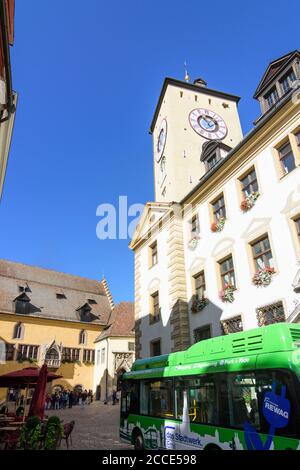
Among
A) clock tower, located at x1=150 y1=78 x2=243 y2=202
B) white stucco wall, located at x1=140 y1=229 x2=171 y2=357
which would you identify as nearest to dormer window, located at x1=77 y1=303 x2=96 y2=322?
clock tower, located at x1=150 y1=78 x2=243 y2=202

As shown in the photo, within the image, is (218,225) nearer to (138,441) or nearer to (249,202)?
(249,202)

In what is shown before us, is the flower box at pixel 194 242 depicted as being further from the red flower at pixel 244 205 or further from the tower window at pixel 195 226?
the red flower at pixel 244 205

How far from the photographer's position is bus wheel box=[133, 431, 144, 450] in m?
11.2

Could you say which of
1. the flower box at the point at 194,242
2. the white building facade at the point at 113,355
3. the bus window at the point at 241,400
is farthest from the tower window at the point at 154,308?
the white building facade at the point at 113,355

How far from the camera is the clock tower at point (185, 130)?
94.7ft

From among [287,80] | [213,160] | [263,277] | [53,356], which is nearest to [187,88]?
[213,160]

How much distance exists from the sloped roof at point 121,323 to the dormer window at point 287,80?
34505 mm

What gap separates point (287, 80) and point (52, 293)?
141ft

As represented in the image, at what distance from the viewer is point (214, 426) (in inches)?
327

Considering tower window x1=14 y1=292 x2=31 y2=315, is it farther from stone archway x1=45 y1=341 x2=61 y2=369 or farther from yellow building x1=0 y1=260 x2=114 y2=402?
stone archway x1=45 y1=341 x2=61 y2=369

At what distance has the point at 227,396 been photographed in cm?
822

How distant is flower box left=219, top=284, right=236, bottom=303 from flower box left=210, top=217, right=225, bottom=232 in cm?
315
